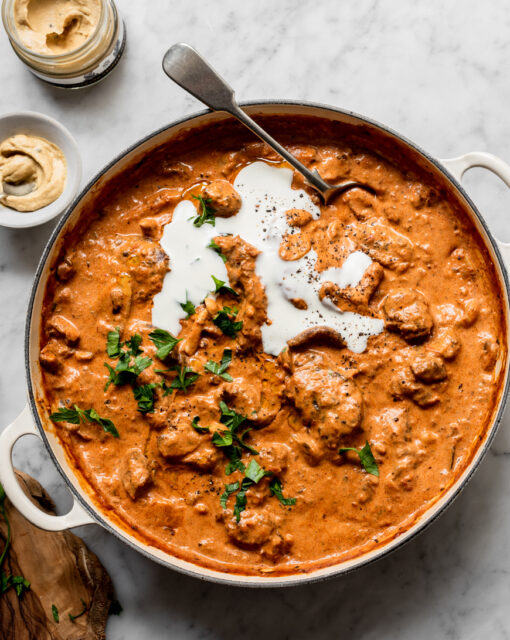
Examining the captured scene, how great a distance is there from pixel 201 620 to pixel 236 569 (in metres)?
0.61

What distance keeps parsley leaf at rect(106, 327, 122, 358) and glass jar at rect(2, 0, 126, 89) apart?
63.0 inches

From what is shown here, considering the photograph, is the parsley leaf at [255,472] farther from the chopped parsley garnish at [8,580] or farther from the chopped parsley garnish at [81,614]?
the chopped parsley garnish at [8,580]

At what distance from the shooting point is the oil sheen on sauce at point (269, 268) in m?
3.97

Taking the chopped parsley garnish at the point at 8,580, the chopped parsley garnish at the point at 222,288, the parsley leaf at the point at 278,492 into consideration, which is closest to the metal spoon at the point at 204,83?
the chopped parsley garnish at the point at 222,288

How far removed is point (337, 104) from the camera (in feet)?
14.3

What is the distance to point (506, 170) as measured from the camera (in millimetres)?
3713

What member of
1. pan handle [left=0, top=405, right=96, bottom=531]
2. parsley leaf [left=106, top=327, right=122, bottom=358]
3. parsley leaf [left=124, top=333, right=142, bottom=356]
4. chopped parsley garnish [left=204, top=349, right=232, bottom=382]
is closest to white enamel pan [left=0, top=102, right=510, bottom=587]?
pan handle [left=0, top=405, right=96, bottom=531]

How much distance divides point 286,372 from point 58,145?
1925mm

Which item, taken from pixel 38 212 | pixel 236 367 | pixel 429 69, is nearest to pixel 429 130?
pixel 429 69

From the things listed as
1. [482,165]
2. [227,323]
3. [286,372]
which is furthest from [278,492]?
[482,165]

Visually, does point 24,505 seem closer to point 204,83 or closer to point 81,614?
point 81,614

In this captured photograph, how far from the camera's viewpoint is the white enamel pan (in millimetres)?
3693

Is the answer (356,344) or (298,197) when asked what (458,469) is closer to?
(356,344)

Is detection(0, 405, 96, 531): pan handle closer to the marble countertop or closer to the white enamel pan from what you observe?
the white enamel pan
